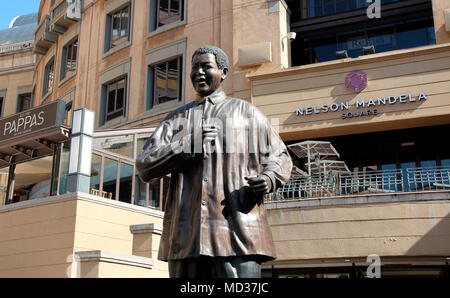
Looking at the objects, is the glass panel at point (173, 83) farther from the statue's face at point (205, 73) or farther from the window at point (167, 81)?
the statue's face at point (205, 73)

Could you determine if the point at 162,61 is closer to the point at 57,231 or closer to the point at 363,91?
the point at 363,91

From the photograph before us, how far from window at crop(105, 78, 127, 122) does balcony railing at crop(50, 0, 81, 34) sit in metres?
5.73

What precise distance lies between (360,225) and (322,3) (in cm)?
1225

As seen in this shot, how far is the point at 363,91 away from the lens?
20312 mm

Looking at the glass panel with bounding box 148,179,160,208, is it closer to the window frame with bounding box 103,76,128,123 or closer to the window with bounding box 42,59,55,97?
the window frame with bounding box 103,76,128,123

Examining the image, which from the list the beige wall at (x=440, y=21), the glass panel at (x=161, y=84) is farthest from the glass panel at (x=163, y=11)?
the beige wall at (x=440, y=21)

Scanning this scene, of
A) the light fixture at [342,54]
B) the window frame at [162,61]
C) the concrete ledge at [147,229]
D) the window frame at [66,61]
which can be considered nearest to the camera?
the concrete ledge at [147,229]

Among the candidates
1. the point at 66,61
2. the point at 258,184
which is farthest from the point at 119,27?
the point at 258,184

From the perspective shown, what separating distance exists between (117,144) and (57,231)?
14.9 ft

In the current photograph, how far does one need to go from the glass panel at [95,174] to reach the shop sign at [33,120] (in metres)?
1.56

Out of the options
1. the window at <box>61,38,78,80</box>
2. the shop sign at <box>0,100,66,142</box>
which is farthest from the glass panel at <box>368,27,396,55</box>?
the window at <box>61,38,78,80</box>

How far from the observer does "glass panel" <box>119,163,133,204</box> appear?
1764cm

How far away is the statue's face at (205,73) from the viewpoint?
13.0 feet
